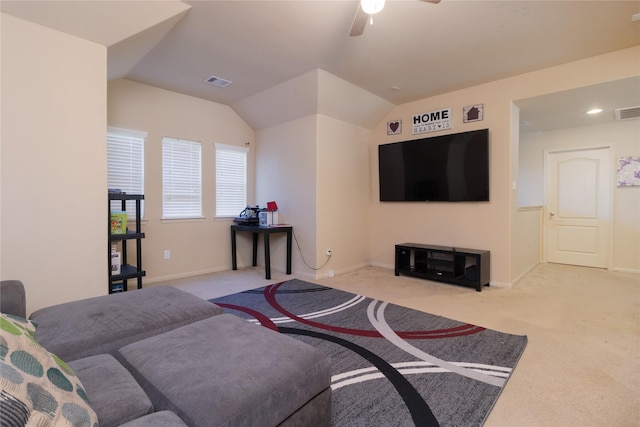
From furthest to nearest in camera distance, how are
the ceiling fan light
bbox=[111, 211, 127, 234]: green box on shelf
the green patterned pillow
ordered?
bbox=[111, 211, 127, 234]: green box on shelf → the ceiling fan light → the green patterned pillow

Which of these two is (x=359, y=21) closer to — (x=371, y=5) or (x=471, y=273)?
(x=371, y=5)

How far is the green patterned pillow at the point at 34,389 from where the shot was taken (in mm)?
544

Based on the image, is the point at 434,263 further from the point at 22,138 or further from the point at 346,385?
the point at 22,138

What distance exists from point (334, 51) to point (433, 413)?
318cm

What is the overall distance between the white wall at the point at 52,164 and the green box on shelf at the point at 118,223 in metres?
0.62

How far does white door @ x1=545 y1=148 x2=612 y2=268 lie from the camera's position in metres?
4.74

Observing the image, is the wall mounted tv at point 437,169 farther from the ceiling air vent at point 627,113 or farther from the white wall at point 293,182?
the ceiling air vent at point 627,113

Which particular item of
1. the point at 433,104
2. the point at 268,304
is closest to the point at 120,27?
the point at 268,304

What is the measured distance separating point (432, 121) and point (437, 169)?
28.4 inches

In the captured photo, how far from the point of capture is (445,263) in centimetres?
409

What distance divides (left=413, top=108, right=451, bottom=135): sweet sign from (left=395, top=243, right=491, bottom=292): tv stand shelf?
5.60ft

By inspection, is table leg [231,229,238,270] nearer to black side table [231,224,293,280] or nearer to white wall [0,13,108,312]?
black side table [231,224,293,280]

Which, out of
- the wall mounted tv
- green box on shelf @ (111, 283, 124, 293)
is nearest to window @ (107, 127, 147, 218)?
green box on shelf @ (111, 283, 124, 293)

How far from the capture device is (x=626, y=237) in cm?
453
